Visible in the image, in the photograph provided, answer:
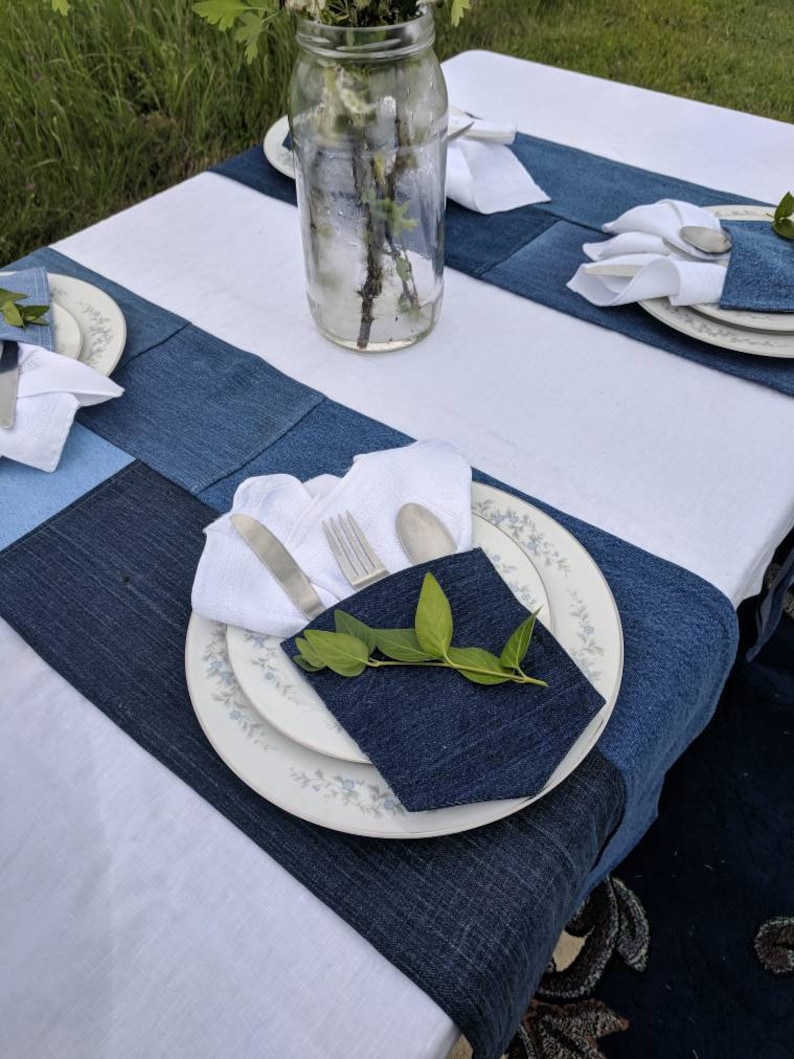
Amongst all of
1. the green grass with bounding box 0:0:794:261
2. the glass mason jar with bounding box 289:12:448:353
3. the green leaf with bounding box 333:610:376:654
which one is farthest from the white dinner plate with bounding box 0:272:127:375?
the green grass with bounding box 0:0:794:261

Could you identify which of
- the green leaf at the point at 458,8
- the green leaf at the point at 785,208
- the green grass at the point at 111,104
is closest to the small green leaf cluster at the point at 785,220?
the green leaf at the point at 785,208

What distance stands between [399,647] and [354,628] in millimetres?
34

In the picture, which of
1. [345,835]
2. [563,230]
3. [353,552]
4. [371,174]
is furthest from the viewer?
[563,230]

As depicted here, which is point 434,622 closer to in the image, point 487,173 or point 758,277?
point 758,277

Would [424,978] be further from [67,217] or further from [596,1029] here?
[67,217]

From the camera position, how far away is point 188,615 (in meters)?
0.66

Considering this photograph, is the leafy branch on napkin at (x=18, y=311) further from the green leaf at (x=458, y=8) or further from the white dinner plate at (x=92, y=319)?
the green leaf at (x=458, y=8)

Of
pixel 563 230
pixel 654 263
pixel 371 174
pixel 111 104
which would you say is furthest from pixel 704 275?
pixel 111 104

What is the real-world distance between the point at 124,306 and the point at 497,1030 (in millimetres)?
804

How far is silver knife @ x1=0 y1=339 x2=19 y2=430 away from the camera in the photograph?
770 mm

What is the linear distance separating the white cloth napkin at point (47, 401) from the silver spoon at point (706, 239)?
63 cm

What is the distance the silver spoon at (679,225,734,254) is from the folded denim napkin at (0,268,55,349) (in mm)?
679

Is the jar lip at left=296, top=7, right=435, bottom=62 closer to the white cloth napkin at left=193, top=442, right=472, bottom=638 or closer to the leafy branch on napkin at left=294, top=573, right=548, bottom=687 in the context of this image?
the white cloth napkin at left=193, top=442, right=472, bottom=638

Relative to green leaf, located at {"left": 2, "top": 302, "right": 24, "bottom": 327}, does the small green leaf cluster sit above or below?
above
